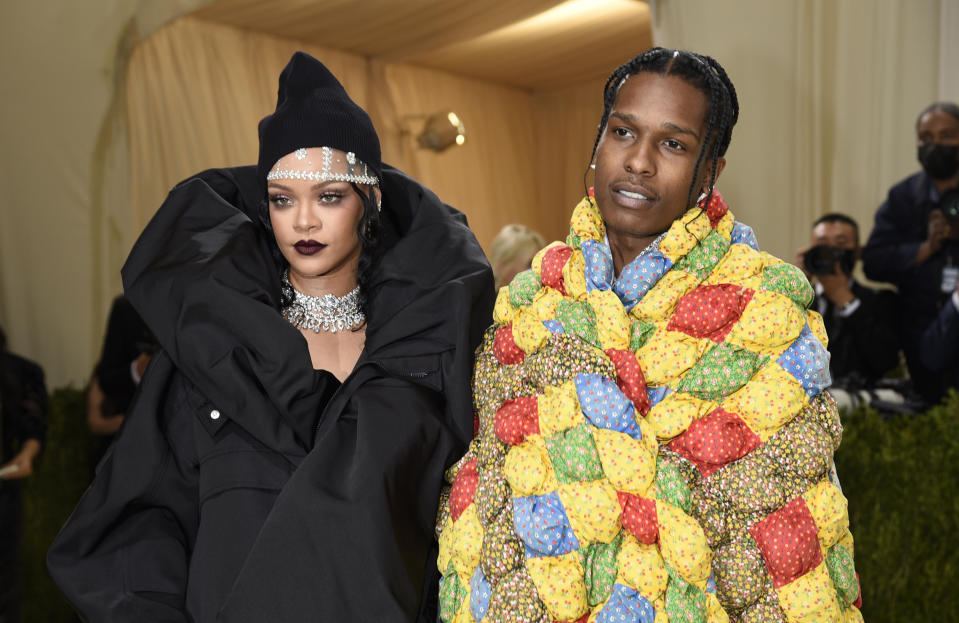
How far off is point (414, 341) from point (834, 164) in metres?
3.59

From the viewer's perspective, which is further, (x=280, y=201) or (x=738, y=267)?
(x=280, y=201)

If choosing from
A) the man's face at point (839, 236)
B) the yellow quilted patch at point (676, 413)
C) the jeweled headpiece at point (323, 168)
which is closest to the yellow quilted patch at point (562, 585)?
the yellow quilted patch at point (676, 413)

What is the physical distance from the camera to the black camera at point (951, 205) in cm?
339

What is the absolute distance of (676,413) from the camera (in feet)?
4.63

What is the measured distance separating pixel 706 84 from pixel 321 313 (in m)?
0.85

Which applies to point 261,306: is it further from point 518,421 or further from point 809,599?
point 809,599

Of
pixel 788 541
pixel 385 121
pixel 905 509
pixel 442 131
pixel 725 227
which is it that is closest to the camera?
pixel 788 541

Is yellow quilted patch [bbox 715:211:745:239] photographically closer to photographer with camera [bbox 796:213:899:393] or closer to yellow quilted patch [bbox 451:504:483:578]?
yellow quilted patch [bbox 451:504:483:578]

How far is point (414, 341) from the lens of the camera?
5.59ft

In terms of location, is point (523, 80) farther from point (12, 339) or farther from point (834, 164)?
point (12, 339)

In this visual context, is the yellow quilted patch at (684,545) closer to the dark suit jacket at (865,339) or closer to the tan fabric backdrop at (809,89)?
the dark suit jacket at (865,339)

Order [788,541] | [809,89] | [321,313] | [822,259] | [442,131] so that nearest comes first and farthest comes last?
1. [788,541]
2. [321,313]
3. [822,259]
4. [809,89]
5. [442,131]

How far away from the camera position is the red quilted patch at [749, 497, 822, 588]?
134cm

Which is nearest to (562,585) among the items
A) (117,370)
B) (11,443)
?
(11,443)
